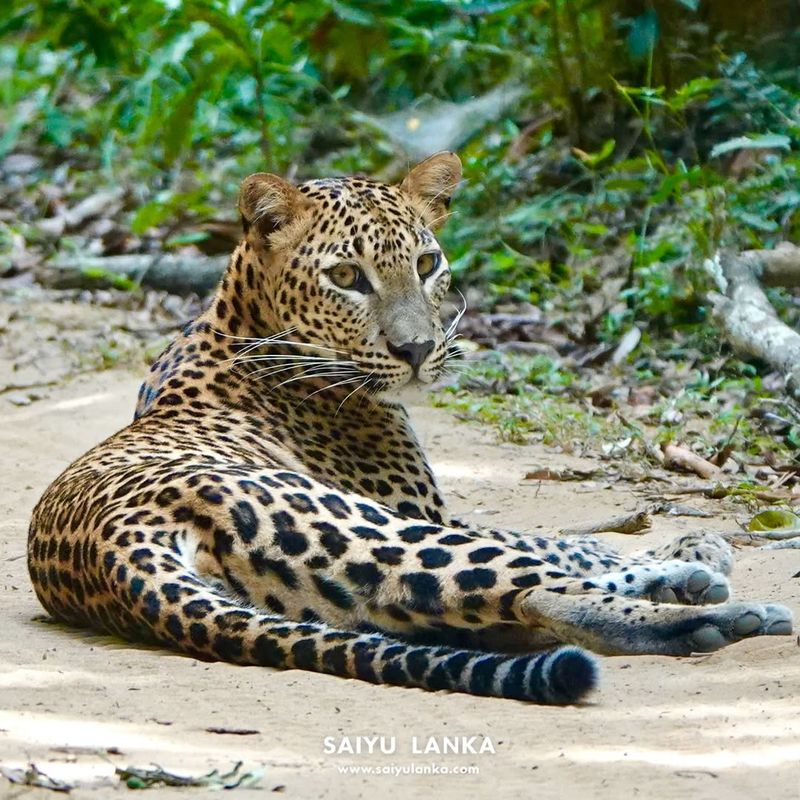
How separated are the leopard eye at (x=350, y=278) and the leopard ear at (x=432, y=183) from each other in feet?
1.66

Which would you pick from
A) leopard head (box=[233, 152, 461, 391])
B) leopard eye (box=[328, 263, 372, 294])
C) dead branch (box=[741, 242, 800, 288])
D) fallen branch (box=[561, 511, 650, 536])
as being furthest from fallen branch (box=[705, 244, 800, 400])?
leopard eye (box=[328, 263, 372, 294])

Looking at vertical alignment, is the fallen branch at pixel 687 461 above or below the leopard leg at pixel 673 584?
below

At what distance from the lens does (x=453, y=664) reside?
13.4 ft

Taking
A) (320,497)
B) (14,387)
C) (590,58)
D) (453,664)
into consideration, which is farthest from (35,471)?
(590,58)

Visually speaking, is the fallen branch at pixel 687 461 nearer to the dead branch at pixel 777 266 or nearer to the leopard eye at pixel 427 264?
the dead branch at pixel 777 266

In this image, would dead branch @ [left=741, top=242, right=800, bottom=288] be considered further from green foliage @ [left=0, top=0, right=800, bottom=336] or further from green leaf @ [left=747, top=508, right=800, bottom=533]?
green leaf @ [left=747, top=508, right=800, bottom=533]

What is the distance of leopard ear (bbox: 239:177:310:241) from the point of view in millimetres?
5859

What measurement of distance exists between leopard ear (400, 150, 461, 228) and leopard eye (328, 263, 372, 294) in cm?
51

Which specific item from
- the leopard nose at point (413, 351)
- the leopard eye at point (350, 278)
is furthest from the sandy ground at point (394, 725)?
the leopard eye at point (350, 278)

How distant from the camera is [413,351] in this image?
5.71 m

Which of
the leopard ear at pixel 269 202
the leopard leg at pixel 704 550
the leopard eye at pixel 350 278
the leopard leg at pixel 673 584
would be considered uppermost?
the leopard ear at pixel 269 202

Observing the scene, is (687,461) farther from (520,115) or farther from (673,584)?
(520,115)

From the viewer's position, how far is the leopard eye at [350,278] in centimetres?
583

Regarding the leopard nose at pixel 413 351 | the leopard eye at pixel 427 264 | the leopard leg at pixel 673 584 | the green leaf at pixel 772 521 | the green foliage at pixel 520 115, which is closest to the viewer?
the leopard leg at pixel 673 584
